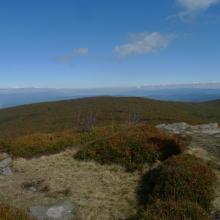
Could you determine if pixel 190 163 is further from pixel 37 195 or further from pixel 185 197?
pixel 37 195

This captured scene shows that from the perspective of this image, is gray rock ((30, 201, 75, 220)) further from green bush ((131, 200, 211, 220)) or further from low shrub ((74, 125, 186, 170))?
low shrub ((74, 125, 186, 170))

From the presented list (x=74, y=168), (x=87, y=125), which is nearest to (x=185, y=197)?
(x=74, y=168)

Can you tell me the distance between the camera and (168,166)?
1234 centimetres

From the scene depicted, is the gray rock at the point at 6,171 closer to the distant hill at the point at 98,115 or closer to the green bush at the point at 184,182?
the green bush at the point at 184,182

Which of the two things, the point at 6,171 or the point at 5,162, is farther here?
the point at 5,162

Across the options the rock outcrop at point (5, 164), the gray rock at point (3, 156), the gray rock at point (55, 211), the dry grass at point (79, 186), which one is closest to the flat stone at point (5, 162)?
the rock outcrop at point (5, 164)

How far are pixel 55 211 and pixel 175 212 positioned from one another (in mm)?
4016

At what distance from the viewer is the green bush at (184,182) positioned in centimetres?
1016

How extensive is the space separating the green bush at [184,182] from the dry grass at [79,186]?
3.30 ft

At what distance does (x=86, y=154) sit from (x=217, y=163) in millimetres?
6354

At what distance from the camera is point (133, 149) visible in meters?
16.2

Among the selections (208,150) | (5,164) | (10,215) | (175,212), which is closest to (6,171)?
(5,164)

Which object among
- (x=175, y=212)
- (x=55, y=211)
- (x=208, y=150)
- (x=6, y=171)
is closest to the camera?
(x=175, y=212)

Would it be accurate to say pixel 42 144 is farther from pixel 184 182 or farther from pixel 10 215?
pixel 10 215
